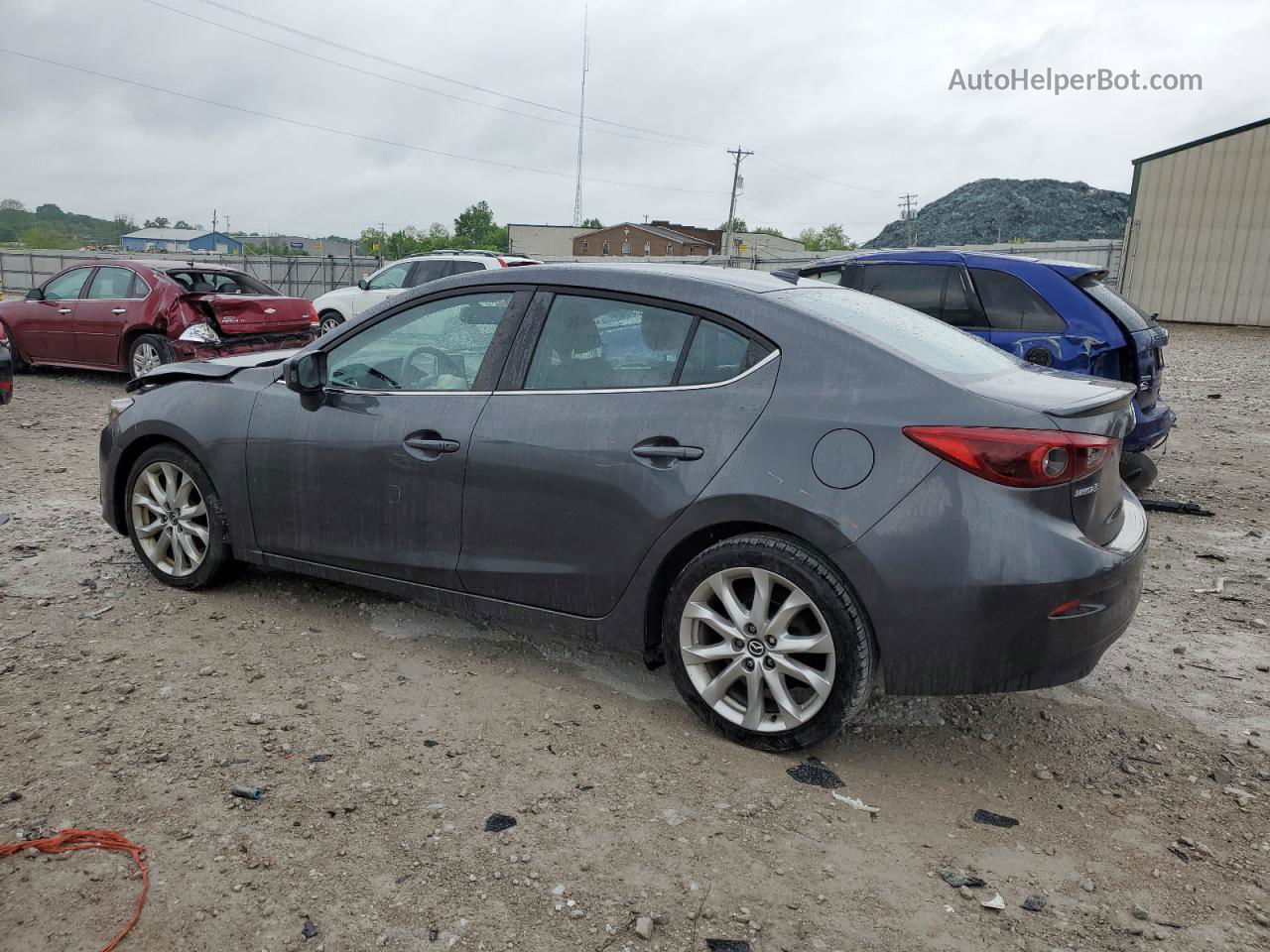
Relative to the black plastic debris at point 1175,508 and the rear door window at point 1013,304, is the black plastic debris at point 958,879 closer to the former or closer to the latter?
the black plastic debris at point 1175,508

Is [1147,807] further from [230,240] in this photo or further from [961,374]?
[230,240]

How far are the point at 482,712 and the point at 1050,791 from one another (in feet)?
6.38

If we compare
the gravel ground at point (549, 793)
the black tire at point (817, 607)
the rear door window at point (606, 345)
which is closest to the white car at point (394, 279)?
the gravel ground at point (549, 793)

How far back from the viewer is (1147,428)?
6605 mm

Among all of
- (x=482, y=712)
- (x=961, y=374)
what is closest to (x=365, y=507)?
(x=482, y=712)

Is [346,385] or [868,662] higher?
[346,385]

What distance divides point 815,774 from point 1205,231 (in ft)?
79.6

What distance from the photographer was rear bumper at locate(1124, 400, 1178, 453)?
6508 mm

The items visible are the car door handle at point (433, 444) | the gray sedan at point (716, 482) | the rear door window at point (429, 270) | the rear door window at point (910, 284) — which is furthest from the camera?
the rear door window at point (429, 270)

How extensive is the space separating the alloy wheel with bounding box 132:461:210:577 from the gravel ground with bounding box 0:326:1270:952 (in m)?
0.19

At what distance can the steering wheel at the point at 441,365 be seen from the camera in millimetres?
4004

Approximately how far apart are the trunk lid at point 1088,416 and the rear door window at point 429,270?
567 inches

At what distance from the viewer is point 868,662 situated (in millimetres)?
3180

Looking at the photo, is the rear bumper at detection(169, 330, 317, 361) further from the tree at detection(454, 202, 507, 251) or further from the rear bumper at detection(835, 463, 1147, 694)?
the tree at detection(454, 202, 507, 251)
